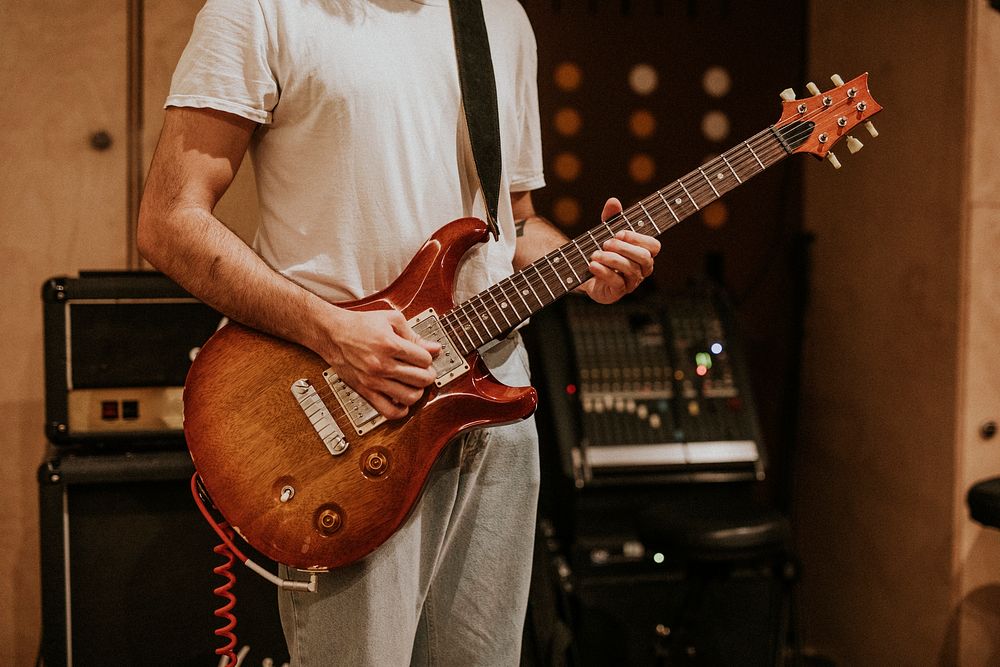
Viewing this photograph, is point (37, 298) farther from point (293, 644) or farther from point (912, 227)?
point (912, 227)

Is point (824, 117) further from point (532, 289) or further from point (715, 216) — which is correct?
point (715, 216)

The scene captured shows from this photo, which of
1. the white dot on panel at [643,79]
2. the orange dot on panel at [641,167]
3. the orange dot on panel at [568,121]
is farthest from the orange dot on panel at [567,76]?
the orange dot on panel at [641,167]

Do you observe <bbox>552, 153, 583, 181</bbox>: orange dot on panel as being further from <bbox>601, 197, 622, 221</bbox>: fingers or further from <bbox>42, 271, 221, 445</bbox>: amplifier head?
<bbox>601, 197, 622, 221</bbox>: fingers

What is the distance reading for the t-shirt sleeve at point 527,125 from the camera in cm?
166

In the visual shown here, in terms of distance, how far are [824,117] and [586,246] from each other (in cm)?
49

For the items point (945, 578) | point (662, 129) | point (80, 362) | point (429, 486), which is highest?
point (662, 129)

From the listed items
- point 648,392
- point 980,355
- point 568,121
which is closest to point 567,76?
point 568,121

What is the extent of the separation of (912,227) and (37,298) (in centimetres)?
242

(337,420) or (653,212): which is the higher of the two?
(653,212)

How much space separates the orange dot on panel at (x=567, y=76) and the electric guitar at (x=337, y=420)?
5.70ft

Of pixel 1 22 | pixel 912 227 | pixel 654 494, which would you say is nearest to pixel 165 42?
pixel 1 22

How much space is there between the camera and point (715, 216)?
312 centimetres

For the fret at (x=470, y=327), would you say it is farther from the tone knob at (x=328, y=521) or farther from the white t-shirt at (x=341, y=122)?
the tone knob at (x=328, y=521)

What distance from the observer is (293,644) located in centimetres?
132
